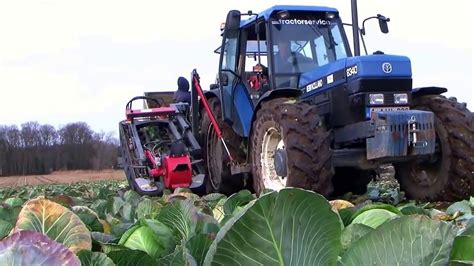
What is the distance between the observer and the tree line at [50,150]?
65.1 meters

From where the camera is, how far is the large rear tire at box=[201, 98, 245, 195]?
8.52m

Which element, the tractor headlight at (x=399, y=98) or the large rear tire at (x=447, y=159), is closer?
the large rear tire at (x=447, y=159)

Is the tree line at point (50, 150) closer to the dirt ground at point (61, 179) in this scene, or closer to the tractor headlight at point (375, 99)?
the dirt ground at point (61, 179)

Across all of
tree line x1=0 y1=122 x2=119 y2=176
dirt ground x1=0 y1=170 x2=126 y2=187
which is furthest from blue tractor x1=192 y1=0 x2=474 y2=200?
tree line x1=0 y1=122 x2=119 y2=176

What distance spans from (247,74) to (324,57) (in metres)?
1.12

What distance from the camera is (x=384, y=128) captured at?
6.03 metres

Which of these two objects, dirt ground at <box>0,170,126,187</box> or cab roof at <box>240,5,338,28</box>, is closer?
cab roof at <box>240,5,338,28</box>

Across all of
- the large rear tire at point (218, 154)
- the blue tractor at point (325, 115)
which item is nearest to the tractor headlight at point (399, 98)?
the blue tractor at point (325, 115)

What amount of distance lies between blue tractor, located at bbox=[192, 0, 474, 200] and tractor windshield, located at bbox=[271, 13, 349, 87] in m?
0.01

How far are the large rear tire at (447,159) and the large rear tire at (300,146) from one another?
123 centimetres

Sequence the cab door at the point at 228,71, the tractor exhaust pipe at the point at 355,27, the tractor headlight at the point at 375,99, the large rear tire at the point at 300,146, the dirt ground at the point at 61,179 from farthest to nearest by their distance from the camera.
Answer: the dirt ground at the point at 61,179
the cab door at the point at 228,71
the tractor exhaust pipe at the point at 355,27
the tractor headlight at the point at 375,99
the large rear tire at the point at 300,146

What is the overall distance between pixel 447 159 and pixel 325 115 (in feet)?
5.35

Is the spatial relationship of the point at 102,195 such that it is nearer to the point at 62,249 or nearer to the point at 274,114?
the point at 274,114

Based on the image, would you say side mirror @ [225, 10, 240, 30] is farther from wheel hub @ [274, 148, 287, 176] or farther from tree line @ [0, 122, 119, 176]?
tree line @ [0, 122, 119, 176]
